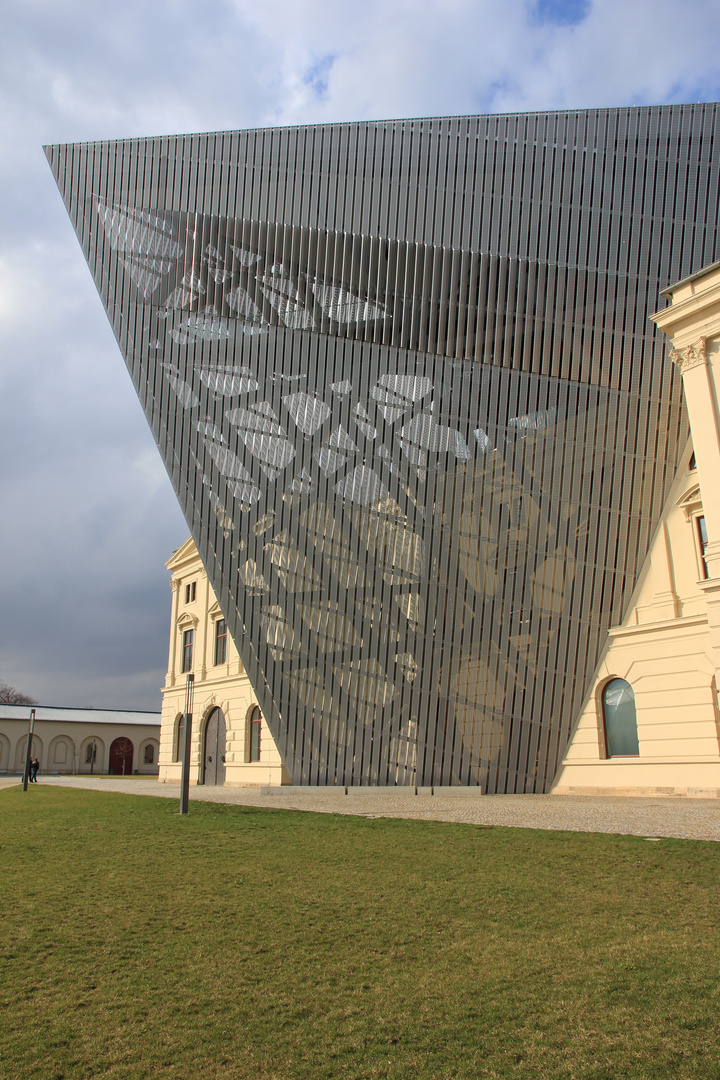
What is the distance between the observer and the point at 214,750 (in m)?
37.6

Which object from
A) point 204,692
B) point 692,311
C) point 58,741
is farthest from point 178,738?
point 692,311

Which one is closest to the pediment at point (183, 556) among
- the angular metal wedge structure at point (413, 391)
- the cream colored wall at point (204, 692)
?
the cream colored wall at point (204, 692)

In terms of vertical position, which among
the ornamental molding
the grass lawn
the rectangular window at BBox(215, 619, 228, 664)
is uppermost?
the ornamental molding

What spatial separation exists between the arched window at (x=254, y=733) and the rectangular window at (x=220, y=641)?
4.58m

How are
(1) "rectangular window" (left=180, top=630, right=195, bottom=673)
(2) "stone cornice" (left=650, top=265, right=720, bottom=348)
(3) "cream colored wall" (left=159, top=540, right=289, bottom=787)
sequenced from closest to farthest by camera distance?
(2) "stone cornice" (left=650, top=265, right=720, bottom=348) → (3) "cream colored wall" (left=159, top=540, right=289, bottom=787) → (1) "rectangular window" (left=180, top=630, right=195, bottom=673)

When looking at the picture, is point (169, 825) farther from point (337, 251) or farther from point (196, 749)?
point (196, 749)

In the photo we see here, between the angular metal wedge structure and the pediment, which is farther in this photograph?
the pediment

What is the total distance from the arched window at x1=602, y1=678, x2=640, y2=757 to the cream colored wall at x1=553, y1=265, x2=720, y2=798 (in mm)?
239

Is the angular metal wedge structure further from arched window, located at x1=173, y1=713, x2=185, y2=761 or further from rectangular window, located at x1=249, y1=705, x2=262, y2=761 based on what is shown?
arched window, located at x1=173, y1=713, x2=185, y2=761

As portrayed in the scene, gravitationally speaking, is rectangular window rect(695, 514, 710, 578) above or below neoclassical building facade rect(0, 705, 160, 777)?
above

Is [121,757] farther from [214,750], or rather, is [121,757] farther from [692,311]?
[692,311]

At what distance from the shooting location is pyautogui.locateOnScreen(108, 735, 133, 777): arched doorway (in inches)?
2749

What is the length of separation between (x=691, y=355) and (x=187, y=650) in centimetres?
3084

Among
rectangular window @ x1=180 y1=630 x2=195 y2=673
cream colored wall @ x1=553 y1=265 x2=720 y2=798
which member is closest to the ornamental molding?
cream colored wall @ x1=553 y1=265 x2=720 y2=798
